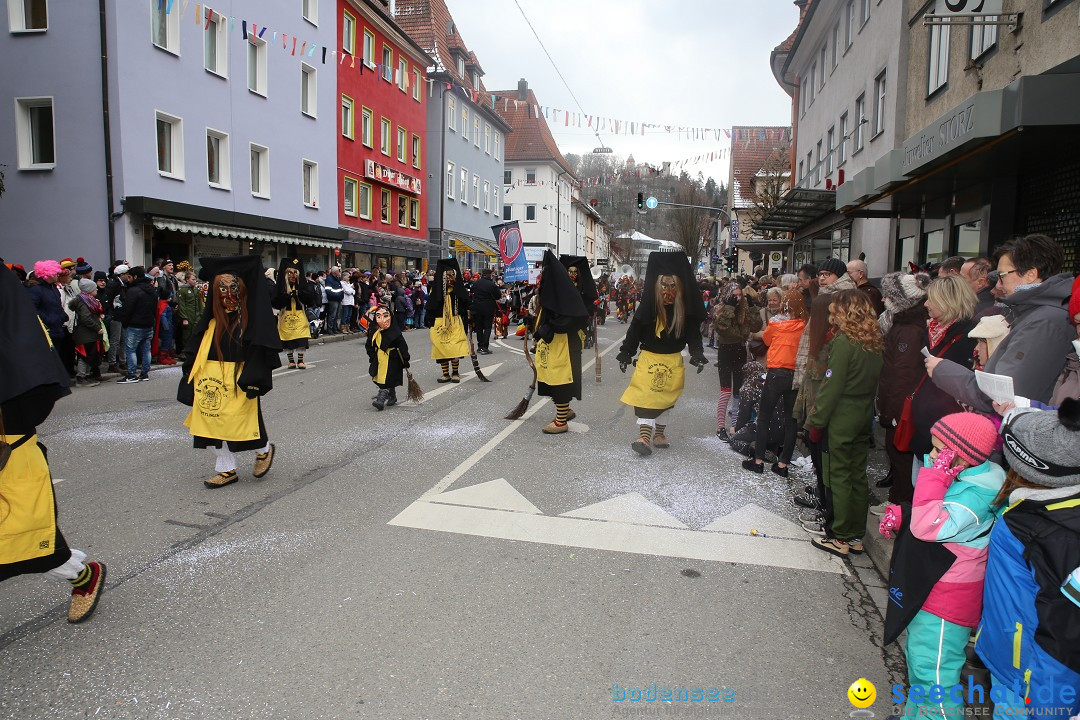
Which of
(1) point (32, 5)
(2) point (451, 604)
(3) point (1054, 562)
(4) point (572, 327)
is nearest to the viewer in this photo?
(3) point (1054, 562)

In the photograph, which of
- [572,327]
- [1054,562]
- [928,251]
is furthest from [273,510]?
[928,251]

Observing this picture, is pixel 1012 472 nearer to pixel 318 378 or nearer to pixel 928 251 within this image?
pixel 318 378

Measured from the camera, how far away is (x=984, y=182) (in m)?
11.1

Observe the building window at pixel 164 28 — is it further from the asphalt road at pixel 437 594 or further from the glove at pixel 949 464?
the glove at pixel 949 464

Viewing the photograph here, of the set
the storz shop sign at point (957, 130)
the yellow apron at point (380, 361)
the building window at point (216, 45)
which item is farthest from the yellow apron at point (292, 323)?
the building window at point (216, 45)

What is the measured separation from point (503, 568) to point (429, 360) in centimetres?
1097

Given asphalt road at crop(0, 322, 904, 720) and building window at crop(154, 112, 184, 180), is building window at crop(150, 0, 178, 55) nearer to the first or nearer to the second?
building window at crop(154, 112, 184, 180)

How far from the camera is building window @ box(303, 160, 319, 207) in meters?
25.8

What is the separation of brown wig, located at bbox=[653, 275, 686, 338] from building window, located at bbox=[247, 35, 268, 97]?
61.7 ft

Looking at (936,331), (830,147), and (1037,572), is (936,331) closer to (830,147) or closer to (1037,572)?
→ (1037,572)

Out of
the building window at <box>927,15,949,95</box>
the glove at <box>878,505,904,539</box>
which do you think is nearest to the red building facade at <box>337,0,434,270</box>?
the building window at <box>927,15,949,95</box>

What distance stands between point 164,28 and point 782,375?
18390 mm

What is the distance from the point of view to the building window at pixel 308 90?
83.3ft

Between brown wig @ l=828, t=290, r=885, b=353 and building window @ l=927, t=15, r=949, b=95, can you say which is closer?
brown wig @ l=828, t=290, r=885, b=353
